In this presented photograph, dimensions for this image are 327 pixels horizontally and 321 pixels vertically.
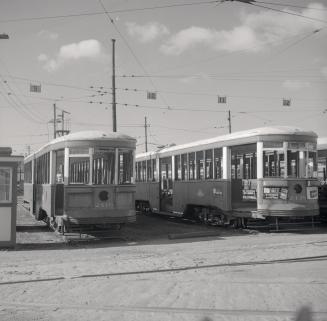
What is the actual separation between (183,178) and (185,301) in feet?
43.5

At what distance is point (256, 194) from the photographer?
15906mm

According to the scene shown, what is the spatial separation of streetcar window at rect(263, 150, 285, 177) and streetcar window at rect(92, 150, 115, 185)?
4440 mm

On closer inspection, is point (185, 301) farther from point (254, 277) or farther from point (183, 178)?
point (183, 178)

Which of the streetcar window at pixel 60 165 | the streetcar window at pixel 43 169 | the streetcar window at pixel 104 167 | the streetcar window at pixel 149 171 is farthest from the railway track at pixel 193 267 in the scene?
the streetcar window at pixel 149 171

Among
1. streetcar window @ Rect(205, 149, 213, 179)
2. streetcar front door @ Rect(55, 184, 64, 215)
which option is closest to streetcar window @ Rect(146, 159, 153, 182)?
streetcar window @ Rect(205, 149, 213, 179)

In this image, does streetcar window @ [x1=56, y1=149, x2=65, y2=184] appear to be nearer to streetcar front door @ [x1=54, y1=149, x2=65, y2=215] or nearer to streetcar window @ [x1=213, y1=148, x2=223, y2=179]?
streetcar front door @ [x1=54, y1=149, x2=65, y2=215]

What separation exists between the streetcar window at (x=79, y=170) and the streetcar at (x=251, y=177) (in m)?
4.69

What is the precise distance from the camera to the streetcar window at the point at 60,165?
582 inches

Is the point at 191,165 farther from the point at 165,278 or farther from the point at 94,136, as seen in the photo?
the point at 165,278

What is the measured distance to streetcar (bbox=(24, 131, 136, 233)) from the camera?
14188 millimetres

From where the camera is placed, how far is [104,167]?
14.5 m

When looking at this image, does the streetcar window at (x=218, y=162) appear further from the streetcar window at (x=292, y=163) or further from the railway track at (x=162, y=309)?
the railway track at (x=162, y=309)

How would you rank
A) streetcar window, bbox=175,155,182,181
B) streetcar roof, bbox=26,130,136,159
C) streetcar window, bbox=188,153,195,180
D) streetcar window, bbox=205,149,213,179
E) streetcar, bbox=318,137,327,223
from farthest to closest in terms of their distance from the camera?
streetcar window, bbox=175,155,182,181, streetcar window, bbox=188,153,195,180, streetcar, bbox=318,137,327,223, streetcar window, bbox=205,149,213,179, streetcar roof, bbox=26,130,136,159

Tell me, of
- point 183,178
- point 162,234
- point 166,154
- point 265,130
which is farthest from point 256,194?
point 166,154
